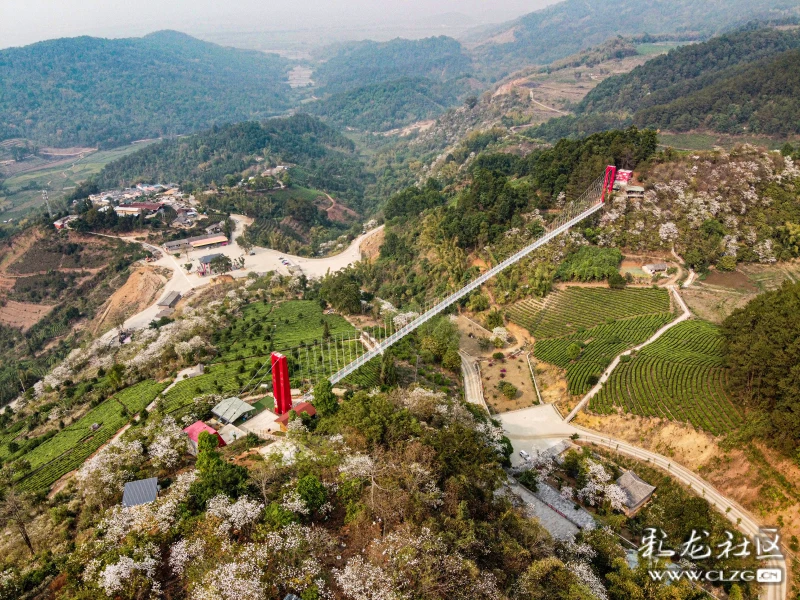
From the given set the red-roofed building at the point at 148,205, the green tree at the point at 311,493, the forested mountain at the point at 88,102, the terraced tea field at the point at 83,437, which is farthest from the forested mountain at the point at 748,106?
the forested mountain at the point at 88,102

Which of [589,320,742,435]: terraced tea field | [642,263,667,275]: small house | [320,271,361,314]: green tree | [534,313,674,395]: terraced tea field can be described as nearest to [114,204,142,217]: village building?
[320,271,361,314]: green tree

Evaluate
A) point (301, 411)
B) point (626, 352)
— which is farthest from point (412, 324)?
point (626, 352)

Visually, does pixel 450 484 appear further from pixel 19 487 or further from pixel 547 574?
pixel 19 487

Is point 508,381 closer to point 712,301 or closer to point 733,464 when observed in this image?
point 733,464

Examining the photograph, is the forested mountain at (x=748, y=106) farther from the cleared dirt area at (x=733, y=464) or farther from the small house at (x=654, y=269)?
the cleared dirt area at (x=733, y=464)

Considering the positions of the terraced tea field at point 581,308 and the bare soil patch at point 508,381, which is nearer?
the bare soil patch at point 508,381

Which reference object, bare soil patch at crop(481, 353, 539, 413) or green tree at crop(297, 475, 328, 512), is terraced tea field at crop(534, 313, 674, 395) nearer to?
bare soil patch at crop(481, 353, 539, 413)
